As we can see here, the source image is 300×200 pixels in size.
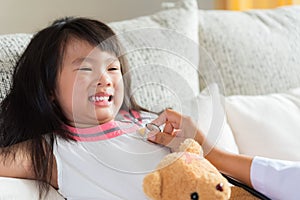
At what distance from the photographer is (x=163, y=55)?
148 centimetres

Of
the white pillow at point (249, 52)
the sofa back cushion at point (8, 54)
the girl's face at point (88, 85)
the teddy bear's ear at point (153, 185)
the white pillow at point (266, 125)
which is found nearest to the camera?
the teddy bear's ear at point (153, 185)

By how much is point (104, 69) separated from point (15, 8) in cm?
81

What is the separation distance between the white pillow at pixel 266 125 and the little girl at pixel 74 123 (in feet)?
1.27

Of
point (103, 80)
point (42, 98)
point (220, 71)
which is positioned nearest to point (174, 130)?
point (103, 80)

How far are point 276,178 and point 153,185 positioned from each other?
0.31 meters

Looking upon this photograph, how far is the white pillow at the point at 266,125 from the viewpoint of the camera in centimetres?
148

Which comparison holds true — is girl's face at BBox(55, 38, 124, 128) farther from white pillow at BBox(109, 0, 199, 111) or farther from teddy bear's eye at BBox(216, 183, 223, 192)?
teddy bear's eye at BBox(216, 183, 223, 192)

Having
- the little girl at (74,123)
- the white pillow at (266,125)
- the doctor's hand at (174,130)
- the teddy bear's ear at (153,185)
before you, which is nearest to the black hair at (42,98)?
the little girl at (74,123)

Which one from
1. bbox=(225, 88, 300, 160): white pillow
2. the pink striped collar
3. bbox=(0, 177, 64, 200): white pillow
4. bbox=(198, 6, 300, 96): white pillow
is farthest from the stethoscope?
bbox=(198, 6, 300, 96): white pillow

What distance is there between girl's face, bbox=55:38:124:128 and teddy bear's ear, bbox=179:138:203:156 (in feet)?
0.59

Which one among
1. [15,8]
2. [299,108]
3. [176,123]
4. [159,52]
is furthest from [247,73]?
[15,8]

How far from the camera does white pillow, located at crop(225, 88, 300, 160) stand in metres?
1.48

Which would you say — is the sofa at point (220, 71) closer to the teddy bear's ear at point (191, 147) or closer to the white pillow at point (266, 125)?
the white pillow at point (266, 125)

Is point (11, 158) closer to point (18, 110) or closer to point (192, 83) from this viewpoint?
point (18, 110)
